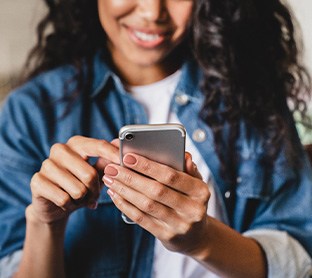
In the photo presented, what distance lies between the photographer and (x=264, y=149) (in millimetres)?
763

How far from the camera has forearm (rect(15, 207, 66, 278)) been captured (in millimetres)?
616

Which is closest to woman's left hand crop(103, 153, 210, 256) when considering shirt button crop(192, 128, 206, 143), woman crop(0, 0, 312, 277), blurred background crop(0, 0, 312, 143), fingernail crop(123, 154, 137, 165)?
fingernail crop(123, 154, 137, 165)

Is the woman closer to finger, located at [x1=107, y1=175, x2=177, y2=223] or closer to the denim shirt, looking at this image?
the denim shirt

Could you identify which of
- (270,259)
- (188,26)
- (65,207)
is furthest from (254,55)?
(65,207)

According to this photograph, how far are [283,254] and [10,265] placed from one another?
0.40 m

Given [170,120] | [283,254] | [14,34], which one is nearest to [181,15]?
[170,120]

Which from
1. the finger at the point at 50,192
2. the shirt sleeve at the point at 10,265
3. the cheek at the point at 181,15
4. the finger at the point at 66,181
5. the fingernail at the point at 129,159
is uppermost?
the cheek at the point at 181,15

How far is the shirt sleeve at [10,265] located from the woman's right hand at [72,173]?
0.18 m

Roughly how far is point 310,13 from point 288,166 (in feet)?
1.85

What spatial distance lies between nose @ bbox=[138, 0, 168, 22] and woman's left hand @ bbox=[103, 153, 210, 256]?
25 cm

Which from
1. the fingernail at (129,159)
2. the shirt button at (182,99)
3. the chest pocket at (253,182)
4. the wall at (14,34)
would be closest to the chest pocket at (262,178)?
the chest pocket at (253,182)

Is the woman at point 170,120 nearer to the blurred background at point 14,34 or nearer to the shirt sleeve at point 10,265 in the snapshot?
the shirt sleeve at point 10,265

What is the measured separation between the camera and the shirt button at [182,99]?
0.76 m

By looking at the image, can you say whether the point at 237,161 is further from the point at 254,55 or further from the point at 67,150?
the point at 67,150
